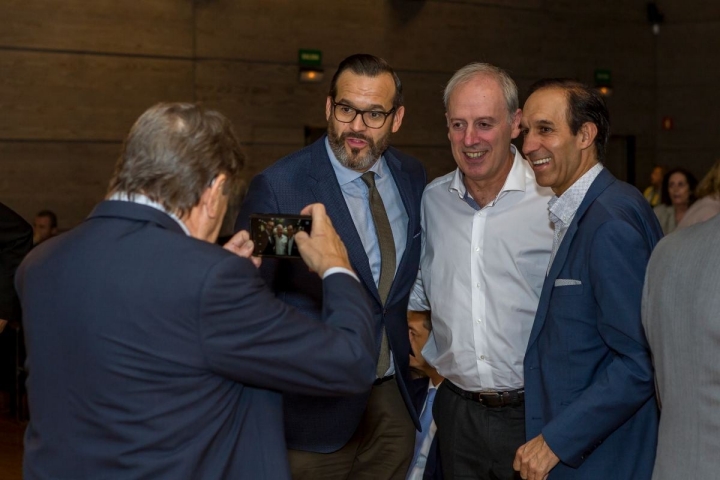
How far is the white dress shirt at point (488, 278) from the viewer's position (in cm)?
270

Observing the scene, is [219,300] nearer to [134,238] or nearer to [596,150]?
[134,238]

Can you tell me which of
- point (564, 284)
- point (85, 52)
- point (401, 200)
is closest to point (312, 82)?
point (85, 52)

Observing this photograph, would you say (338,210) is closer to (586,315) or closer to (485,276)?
(485,276)

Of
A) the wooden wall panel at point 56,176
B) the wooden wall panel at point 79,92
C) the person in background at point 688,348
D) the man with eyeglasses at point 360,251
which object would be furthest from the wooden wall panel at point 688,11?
the person in background at point 688,348

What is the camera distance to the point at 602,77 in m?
11.8

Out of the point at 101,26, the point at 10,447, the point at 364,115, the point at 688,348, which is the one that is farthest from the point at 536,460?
the point at 101,26

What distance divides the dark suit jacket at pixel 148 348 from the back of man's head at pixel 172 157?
0.14ft

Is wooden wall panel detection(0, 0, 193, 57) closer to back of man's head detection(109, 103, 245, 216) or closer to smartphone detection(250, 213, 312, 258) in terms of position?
smartphone detection(250, 213, 312, 258)

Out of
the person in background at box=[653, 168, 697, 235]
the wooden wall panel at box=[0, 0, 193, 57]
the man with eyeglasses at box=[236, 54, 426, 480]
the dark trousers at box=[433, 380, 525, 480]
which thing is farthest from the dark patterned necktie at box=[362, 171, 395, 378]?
the wooden wall panel at box=[0, 0, 193, 57]

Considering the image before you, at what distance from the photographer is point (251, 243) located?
1.90m

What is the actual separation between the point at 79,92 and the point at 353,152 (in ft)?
20.7

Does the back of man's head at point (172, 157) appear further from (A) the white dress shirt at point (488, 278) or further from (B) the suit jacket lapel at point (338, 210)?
(A) the white dress shirt at point (488, 278)

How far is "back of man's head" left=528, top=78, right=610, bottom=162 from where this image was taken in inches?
97.3

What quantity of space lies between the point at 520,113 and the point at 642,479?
1.18 m
